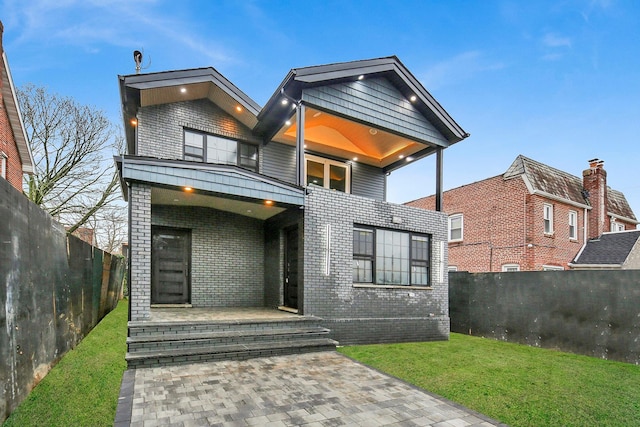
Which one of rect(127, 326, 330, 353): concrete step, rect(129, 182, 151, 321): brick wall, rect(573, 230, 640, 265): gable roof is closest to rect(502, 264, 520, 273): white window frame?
rect(573, 230, 640, 265): gable roof

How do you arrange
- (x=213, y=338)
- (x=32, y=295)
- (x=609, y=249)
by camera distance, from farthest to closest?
(x=609, y=249) → (x=213, y=338) → (x=32, y=295)

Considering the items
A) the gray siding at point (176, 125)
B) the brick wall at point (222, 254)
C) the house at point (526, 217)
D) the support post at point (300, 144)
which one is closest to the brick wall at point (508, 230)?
the house at point (526, 217)

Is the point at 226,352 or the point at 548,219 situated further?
the point at 548,219

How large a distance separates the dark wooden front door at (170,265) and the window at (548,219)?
14.2 meters

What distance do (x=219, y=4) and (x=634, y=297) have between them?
58.1ft

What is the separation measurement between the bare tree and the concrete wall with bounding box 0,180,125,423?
41.4 ft

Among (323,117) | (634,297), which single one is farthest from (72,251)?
(634,297)

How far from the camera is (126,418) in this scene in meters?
3.22

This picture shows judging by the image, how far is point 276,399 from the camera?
379 cm

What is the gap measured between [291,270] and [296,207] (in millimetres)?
1624

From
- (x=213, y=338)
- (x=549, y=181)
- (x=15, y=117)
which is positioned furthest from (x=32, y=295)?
(x=549, y=181)

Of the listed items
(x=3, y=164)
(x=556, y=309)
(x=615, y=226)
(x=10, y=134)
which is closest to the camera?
(x=556, y=309)

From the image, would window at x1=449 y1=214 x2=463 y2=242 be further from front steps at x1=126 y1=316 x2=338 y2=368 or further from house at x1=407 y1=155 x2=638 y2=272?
front steps at x1=126 y1=316 x2=338 y2=368

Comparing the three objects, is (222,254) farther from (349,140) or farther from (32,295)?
(349,140)
